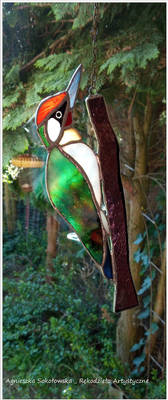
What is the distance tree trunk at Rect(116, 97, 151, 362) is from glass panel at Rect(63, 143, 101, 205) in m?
1.22

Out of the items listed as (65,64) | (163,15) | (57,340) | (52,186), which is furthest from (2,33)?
(57,340)

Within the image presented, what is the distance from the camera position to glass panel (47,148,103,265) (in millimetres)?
945

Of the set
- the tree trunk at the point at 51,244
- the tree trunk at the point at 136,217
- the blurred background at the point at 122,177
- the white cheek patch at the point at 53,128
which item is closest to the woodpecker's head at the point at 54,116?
the white cheek patch at the point at 53,128

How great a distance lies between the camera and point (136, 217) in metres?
2.17

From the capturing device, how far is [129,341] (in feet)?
7.27

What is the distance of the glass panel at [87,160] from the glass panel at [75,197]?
0.06ft

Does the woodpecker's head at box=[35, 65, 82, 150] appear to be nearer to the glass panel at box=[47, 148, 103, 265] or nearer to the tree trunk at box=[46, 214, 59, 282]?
the glass panel at box=[47, 148, 103, 265]

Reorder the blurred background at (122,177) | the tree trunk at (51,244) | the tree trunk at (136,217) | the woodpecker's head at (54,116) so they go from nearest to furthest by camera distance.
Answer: the woodpecker's head at (54,116) → the blurred background at (122,177) → the tree trunk at (136,217) → the tree trunk at (51,244)

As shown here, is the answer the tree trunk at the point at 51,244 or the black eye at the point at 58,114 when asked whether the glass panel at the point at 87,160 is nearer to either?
the black eye at the point at 58,114

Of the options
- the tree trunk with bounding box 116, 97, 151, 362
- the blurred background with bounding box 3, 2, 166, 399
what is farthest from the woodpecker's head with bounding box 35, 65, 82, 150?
the tree trunk with bounding box 116, 97, 151, 362

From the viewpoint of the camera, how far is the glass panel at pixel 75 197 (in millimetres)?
945

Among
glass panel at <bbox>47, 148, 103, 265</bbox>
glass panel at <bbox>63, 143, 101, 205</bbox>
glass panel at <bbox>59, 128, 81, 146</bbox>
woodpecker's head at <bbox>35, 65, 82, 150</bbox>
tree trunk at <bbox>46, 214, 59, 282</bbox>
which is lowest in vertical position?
tree trunk at <bbox>46, 214, 59, 282</bbox>

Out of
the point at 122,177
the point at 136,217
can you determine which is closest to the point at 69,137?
the point at 122,177

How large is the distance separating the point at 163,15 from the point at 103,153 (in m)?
1.20
